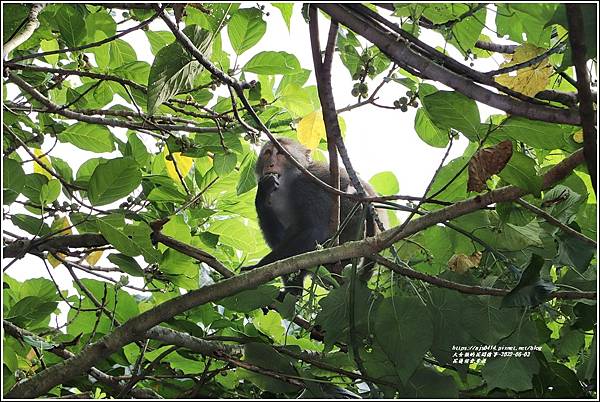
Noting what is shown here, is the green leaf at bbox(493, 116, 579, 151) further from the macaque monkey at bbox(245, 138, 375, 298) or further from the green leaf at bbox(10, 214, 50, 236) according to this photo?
the macaque monkey at bbox(245, 138, 375, 298)

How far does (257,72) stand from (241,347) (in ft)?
2.99

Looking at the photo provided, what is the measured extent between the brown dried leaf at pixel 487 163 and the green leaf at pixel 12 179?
1241 mm

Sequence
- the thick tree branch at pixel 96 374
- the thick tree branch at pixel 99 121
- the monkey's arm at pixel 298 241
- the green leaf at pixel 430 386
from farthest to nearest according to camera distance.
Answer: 1. the monkey's arm at pixel 298 241
2. the thick tree branch at pixel 99 121
3. the thick tree branch at pixel 96 374
4. the green leaf at pixel 430 386

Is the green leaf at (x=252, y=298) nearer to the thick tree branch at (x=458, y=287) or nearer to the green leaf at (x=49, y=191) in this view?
the thick tree branch at (x=458, y=287)

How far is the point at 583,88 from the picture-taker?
1313 millimetres

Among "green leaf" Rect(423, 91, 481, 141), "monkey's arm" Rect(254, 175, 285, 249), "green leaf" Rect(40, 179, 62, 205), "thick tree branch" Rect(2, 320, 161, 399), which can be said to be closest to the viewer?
"green leaf" Rect(423, 91, 481, 141)

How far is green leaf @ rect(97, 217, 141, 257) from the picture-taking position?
6.51 feet

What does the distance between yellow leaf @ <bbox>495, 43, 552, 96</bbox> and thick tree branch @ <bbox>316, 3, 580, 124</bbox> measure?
0.20 meters

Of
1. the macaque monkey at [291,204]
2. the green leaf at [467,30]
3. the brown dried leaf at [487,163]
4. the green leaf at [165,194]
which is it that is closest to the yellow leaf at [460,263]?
the brown dried leaf at [487,163]

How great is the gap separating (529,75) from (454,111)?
228 millimetres

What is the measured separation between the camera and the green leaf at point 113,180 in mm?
2016

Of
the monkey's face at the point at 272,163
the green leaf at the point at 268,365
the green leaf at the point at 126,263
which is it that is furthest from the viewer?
the monkey's face at the point at 272,163

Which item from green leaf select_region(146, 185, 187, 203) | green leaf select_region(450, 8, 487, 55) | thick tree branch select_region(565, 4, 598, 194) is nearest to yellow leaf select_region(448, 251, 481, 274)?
green leaf select_region(450, 8, 487, 55)

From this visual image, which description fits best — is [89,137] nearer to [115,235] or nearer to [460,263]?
[115,235]
